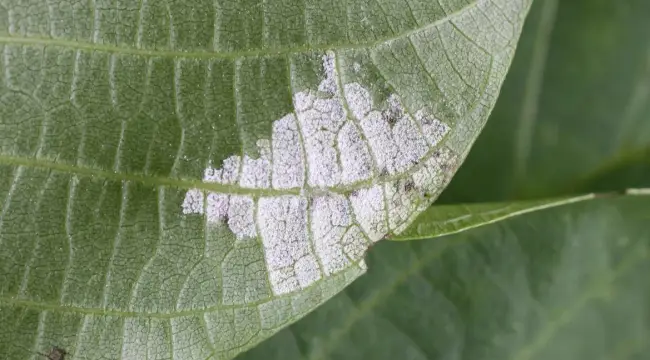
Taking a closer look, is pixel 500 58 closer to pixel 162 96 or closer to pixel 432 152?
pixel 432 152

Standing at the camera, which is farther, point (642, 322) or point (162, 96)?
point (642, 322)

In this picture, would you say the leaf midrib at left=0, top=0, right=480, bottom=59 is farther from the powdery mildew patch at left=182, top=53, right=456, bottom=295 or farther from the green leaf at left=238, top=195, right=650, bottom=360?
the green leaf at left=238, top=195, right=650, bottom=360

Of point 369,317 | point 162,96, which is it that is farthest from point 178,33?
point 369,317

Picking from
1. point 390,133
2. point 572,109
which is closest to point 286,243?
point 390,133

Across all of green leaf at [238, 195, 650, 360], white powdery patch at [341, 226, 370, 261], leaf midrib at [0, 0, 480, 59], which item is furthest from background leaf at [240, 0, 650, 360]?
leaf midrib at [0, 0, 480, 59]

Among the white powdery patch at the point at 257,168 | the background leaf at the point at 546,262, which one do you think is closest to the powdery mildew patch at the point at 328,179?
the white powdery patch at the point at 257,168

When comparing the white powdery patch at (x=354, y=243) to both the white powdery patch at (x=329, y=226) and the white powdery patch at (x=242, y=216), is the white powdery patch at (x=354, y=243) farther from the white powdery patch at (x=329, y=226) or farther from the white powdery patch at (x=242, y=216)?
the white powdery patch at (x=242, y=216)

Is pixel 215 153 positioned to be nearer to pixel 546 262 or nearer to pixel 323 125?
pixel 323 125
